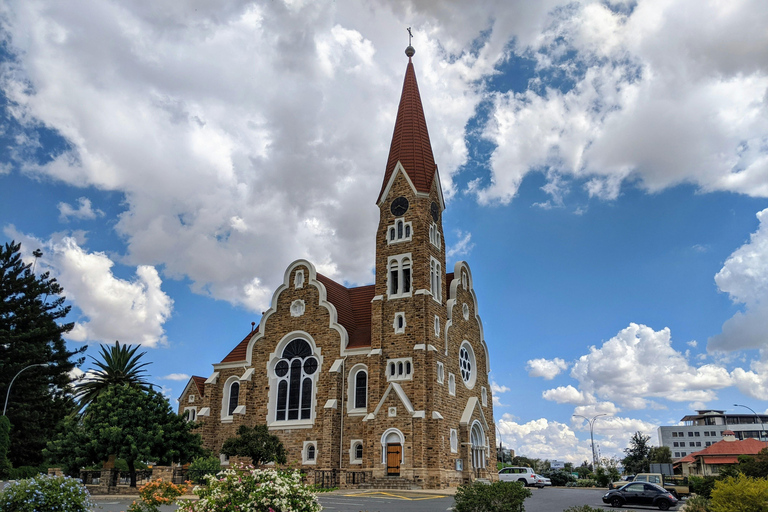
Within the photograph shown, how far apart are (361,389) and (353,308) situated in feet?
24.5

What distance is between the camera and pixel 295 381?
39.1m

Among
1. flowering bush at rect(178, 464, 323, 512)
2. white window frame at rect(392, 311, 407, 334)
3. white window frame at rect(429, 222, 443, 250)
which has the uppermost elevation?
white window frame at rect(429, 222, 443, 250)

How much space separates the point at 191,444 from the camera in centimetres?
3044

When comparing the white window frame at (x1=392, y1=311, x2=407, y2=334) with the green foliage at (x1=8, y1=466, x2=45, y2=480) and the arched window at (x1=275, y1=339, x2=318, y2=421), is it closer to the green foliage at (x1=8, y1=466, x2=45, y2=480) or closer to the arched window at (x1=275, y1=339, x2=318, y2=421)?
the arched window at (x1=275, y1=339, x2=318, y2=421)

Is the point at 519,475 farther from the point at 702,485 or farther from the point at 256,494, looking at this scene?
the point at 256,494

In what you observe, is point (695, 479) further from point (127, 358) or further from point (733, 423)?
point (733, 423)

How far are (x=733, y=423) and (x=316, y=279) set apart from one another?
145099mm

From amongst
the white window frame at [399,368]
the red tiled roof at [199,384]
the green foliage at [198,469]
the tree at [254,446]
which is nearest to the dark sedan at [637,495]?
the white window frame at [399,368]

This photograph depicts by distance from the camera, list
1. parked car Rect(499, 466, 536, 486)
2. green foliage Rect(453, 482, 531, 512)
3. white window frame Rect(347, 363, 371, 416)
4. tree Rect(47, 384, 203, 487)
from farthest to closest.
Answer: parked car Rect(499, 466, 536, 486) < white window frame Rect(347, 363, 371, 416) < tree Rect(47, 384, 203, 487) < green foliage Rect(453, 482, 531, 512)

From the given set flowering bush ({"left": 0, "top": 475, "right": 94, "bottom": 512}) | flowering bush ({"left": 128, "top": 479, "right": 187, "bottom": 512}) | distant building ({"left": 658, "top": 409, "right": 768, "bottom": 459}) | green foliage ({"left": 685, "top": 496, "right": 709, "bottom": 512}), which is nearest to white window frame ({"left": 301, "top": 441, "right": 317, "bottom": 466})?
flowering bush ({"left": 128, "top": 479, "right": 187, "bottom": 512})

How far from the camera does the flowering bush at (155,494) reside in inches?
A: 541

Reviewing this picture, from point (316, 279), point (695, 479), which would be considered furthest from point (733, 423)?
point (316, 279)

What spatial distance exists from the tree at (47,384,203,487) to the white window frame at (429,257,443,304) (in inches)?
671

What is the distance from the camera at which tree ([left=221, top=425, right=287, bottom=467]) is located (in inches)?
1251
